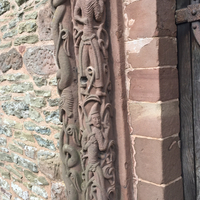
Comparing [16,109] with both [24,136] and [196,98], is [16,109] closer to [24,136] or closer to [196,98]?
[24,136]

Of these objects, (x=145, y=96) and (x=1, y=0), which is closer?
(x=145, y=96)

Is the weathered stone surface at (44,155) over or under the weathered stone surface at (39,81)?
under

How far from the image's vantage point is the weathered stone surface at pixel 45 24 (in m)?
2.01

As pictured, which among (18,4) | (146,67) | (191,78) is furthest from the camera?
(18,4)

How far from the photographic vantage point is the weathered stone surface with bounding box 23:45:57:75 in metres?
2.04

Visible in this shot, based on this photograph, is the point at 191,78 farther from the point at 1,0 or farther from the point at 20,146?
the point at 1,0

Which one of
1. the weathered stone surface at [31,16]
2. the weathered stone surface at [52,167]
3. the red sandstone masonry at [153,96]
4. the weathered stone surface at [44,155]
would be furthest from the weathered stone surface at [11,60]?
the red sandstone masonry at [153,96]

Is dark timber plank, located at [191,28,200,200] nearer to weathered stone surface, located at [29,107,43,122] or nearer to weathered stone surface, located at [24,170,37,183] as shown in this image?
weathered stone surface, located at [29,107,43,122]

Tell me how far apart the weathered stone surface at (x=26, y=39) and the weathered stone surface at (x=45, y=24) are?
10 cm

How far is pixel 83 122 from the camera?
1509 mm

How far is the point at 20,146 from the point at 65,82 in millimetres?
1277

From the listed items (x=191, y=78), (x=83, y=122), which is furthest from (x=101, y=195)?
(x=191, y=78)

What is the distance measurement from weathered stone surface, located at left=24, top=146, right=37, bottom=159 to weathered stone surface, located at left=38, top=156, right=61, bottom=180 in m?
0.16

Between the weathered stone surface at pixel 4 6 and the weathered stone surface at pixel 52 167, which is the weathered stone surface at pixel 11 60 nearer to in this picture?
the weathered stone surface at pixel 4 6
